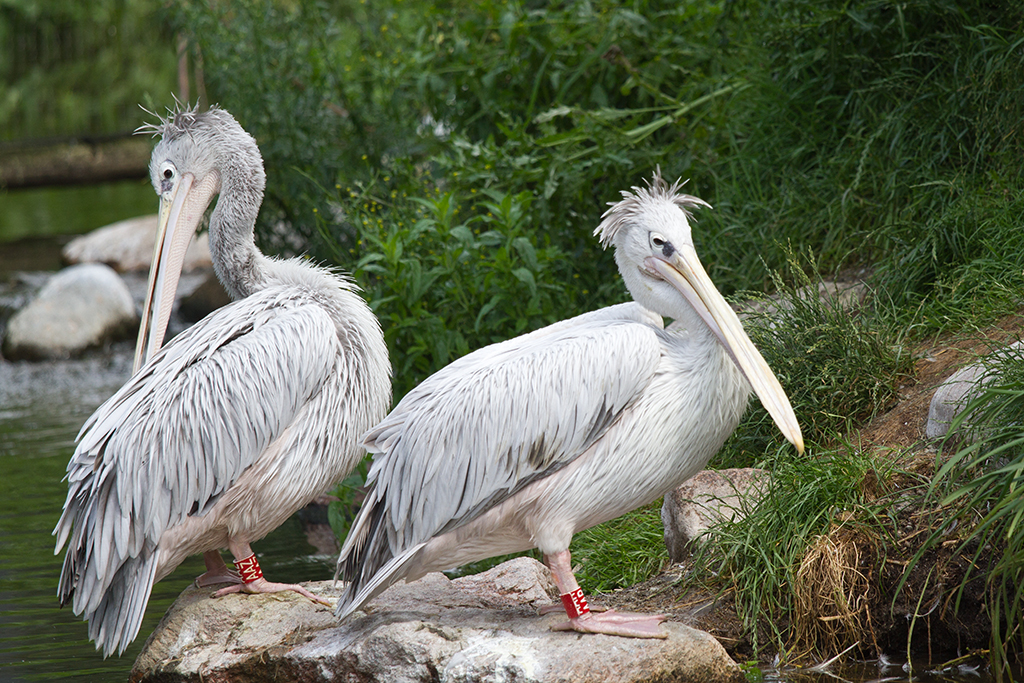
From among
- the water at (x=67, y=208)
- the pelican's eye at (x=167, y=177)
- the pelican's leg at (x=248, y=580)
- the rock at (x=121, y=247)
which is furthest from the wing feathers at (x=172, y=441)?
the water at (x=67, y=208)

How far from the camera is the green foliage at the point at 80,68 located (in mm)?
18250

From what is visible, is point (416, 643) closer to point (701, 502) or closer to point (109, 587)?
point (109, 587)

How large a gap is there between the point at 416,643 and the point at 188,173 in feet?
6.95

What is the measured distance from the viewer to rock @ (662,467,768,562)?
3.95m

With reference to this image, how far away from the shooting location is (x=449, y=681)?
10.5 ft

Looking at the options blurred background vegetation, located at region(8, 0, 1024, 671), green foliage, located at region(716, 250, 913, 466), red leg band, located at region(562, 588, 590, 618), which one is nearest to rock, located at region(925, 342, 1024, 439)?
blurred background vegetation, located at region(8, 0, 1024, 671)

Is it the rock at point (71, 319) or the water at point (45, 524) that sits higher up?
the rock at point (71, 319)

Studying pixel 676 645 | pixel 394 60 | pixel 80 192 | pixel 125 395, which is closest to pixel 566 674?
pixel 676 645

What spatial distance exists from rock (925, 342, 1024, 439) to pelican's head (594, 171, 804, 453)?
716 mm

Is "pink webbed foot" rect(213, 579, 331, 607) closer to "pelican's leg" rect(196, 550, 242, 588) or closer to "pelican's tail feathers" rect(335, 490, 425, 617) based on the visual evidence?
"pelican's leg" rect(196, 550, 242, 588)

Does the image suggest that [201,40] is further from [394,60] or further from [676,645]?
[676,645]

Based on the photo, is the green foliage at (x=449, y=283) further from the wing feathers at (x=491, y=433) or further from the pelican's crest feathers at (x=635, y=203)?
the wing feathers at (x=491, y=433)

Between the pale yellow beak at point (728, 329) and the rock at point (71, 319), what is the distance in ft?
26.2

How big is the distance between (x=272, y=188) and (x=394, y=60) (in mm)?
1267
